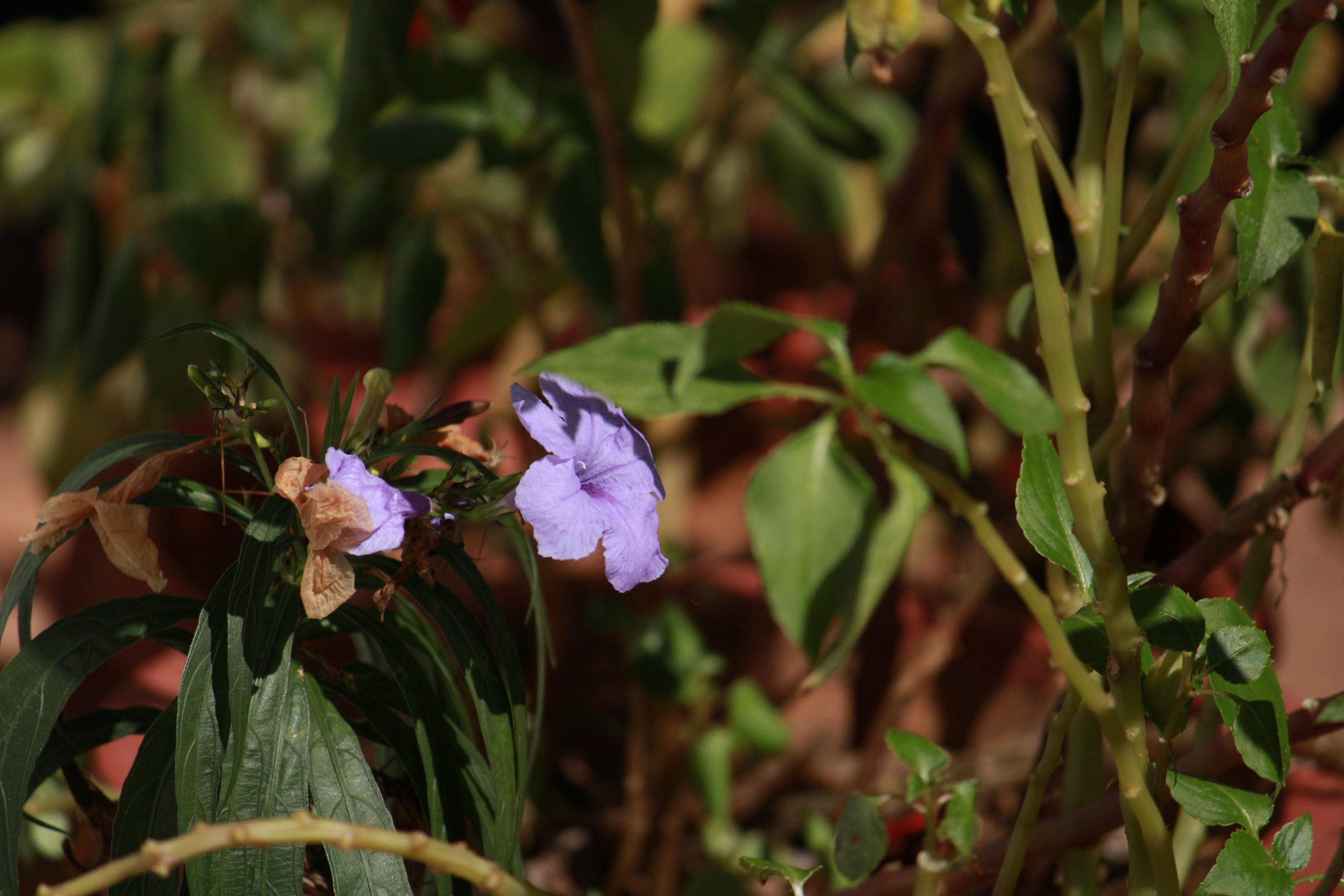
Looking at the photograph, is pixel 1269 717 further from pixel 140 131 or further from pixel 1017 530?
pixel 140 131

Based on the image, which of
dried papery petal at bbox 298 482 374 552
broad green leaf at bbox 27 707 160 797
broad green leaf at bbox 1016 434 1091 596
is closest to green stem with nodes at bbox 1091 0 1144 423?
broad green leaf at bbox 1016 434 1091 596

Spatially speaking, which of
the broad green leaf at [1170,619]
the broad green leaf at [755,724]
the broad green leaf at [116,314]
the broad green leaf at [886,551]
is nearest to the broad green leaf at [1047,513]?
the broad green leaf at [1170,619]

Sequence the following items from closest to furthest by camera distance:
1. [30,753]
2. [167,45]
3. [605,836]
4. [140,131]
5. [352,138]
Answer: [30,753] → [352,138] → [605,836] → [167,45] → [140,131]

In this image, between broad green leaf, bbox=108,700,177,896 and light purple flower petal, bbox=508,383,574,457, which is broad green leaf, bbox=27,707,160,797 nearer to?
broad green leaf, bbox=108,700,177,896

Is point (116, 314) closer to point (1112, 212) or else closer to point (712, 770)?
point (712, 770)

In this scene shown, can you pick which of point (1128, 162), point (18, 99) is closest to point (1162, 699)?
point (1128, 162)
